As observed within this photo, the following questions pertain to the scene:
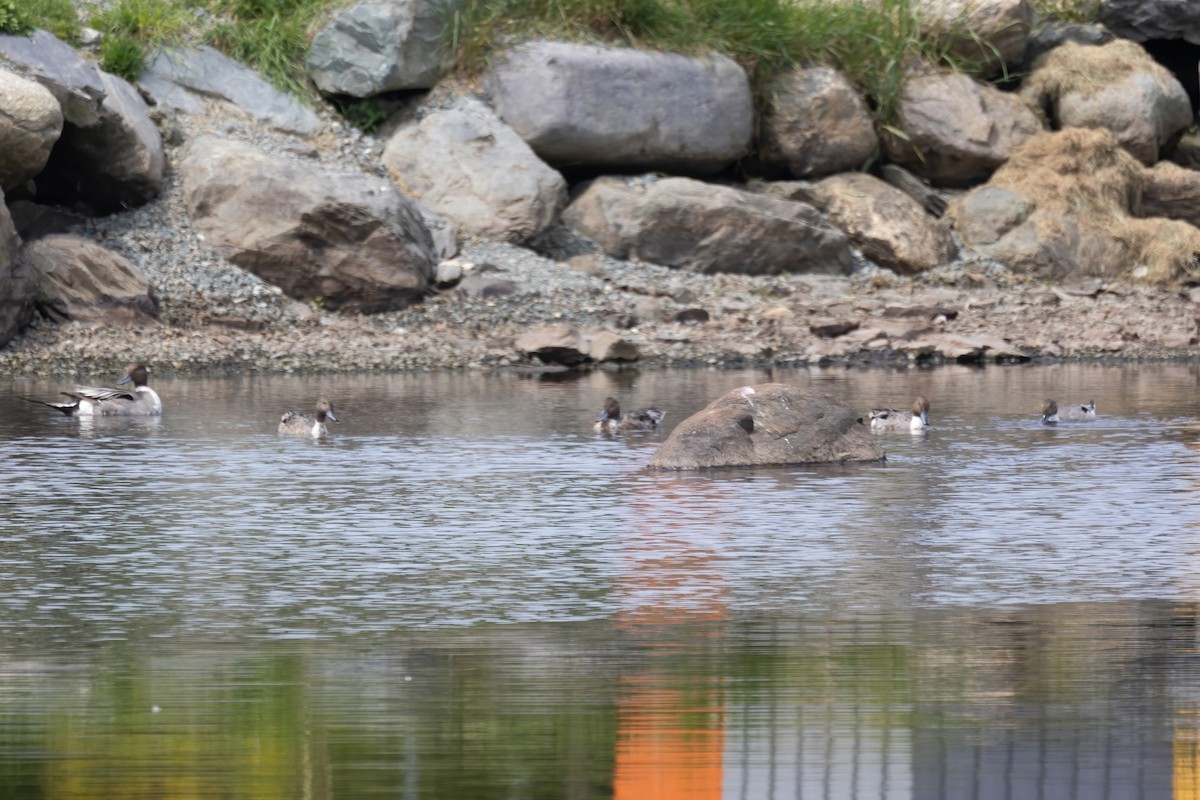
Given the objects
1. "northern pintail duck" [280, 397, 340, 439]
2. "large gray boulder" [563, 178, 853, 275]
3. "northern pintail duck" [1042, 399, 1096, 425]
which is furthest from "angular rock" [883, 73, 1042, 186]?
"northern pintail duck" [280, 397, 340, 439]

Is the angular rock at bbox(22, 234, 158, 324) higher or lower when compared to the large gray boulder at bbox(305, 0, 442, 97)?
lower

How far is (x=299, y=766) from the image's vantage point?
23.6ft

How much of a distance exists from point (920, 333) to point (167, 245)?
10.1 metres

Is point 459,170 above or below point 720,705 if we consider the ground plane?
above

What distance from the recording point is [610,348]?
87.9ft

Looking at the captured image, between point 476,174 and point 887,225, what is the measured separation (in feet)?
21.3

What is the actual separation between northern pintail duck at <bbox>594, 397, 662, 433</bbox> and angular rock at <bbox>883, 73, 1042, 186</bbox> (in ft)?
52.6

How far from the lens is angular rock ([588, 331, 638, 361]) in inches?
1054

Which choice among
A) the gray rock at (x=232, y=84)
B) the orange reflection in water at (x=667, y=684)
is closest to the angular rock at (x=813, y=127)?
the gray rock at (x=232, y=84)

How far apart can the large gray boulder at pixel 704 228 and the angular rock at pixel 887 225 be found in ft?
2.32

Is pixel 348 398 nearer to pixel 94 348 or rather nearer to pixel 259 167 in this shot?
pixel 94 348

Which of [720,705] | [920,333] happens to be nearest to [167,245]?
[920,333]

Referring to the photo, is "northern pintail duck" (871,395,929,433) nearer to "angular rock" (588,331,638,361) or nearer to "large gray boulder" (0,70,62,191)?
"angular rock" (588,331,638,361)

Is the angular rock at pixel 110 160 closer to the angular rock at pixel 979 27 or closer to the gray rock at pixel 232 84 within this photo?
the gray rock at pixel 232 84
